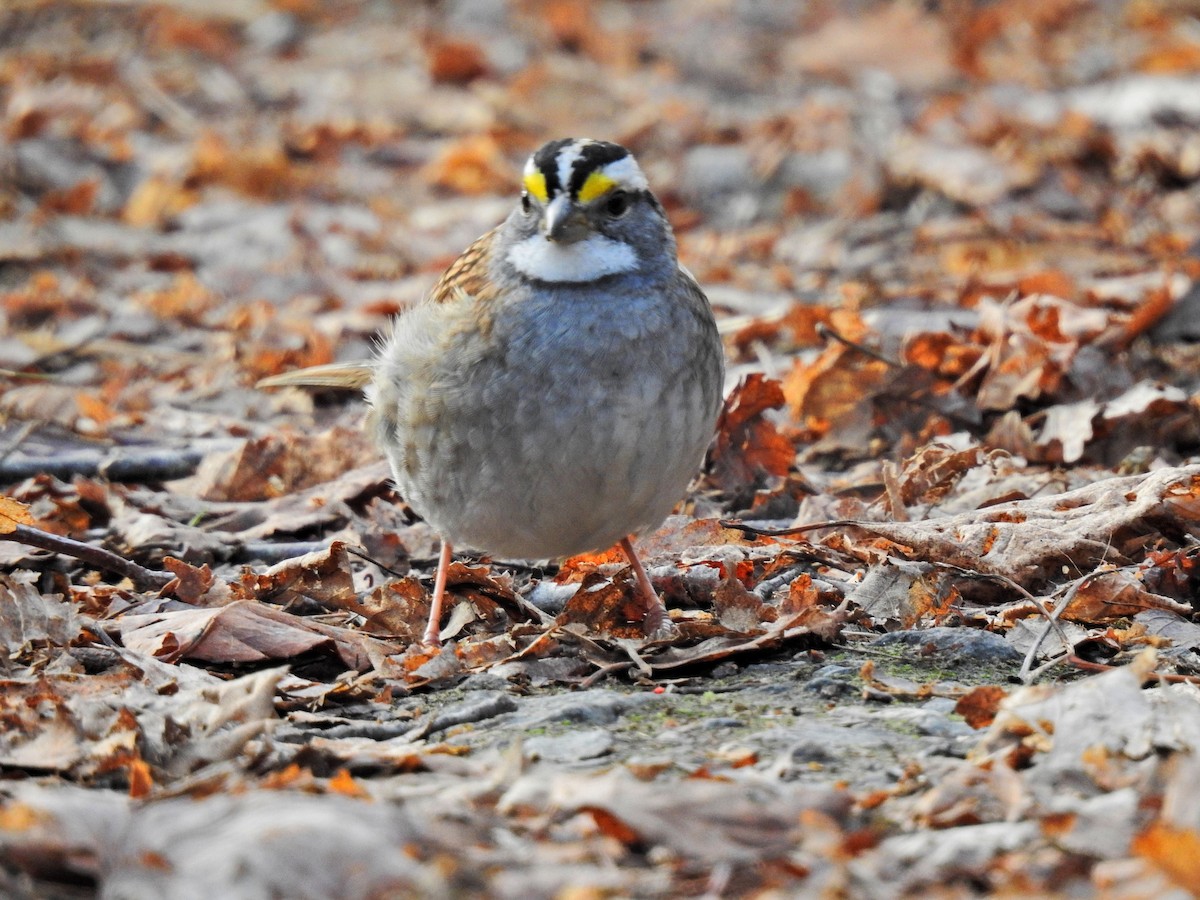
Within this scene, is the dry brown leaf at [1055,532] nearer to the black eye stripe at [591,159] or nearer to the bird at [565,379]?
the bird at [565,379]

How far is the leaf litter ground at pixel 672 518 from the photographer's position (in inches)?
116

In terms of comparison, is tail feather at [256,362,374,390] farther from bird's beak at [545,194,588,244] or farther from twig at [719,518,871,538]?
twig at [719,518,871,538]

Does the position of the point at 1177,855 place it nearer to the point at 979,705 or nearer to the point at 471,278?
the point at 979,705

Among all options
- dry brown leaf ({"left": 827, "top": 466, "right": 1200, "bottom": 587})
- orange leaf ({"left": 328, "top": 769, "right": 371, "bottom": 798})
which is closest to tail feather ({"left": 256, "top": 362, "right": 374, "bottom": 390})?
dry brown leaf ({"left": 827, "top": 466, "right": 1200, "bottom": 587})

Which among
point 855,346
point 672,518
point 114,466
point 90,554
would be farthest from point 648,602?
point 114,466

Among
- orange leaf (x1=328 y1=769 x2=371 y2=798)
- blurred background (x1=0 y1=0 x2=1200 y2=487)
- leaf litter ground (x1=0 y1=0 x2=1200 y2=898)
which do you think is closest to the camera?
leaf litter ground (x1=0 y1=0 x2=1200 y2=898)

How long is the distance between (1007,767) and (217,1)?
42.5 ft

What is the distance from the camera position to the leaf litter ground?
296 centimetres

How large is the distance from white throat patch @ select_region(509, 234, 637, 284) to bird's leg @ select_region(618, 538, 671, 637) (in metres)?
0.86

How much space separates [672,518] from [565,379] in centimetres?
128

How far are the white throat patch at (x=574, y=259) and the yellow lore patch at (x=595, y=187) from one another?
0.43 ft

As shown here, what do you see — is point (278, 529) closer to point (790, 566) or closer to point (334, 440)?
point (334, 440)

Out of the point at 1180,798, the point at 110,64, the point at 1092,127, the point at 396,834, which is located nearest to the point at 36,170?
the point at 110,64

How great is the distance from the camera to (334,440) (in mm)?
6516
